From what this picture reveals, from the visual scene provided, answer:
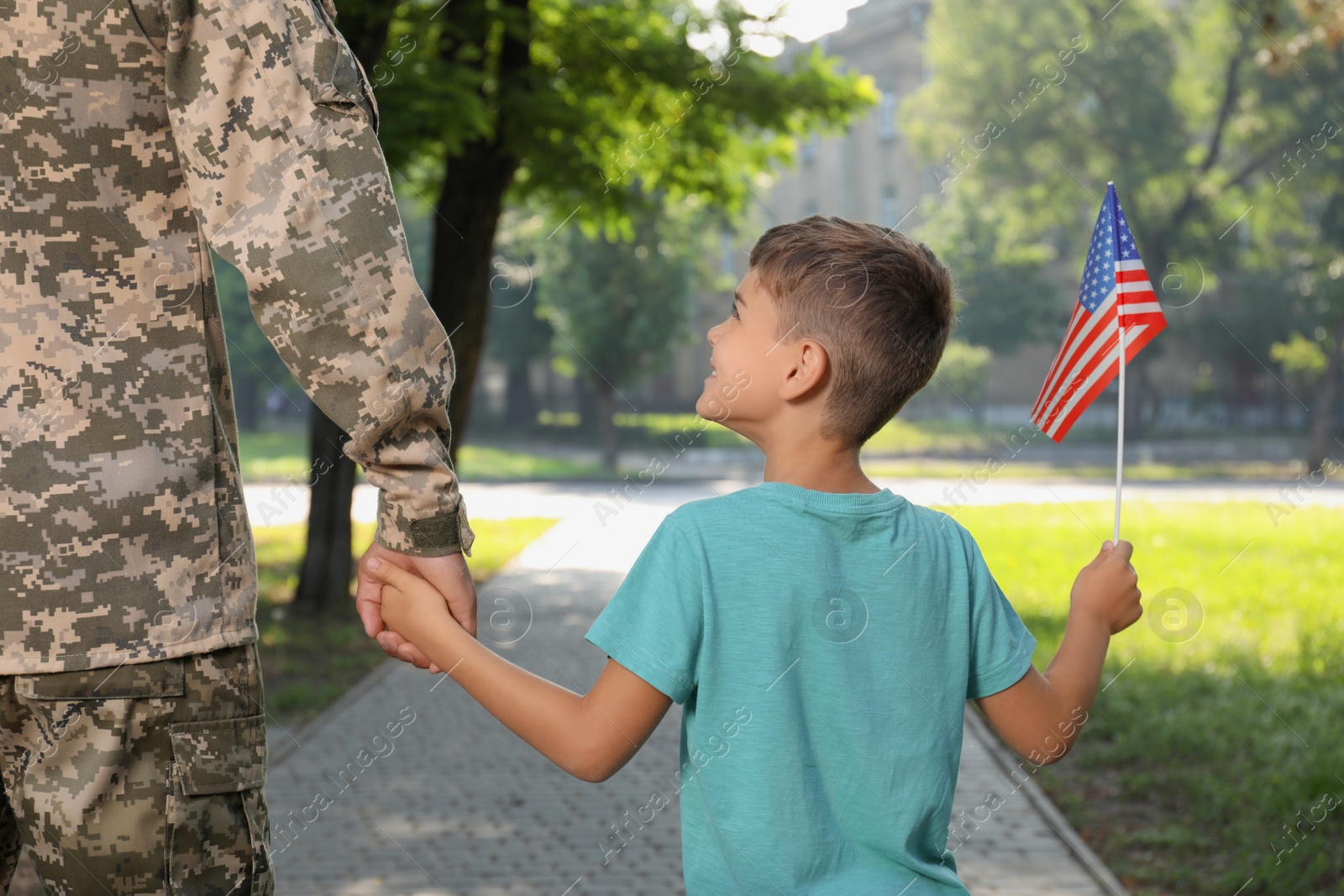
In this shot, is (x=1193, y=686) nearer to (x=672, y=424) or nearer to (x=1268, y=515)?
(x=1268, y=515)

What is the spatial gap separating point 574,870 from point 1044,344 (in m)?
36.5

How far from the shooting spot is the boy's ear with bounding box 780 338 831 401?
1.83 metres

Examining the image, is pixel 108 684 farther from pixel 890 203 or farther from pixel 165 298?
pixel 890 203

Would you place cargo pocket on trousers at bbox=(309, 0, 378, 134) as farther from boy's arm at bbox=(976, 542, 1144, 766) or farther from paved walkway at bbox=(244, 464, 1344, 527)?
paved walkway at bbox=(244, 464, 1344, 527)

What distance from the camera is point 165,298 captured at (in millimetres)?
1820

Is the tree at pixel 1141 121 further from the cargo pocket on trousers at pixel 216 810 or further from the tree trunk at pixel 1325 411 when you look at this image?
the cargo pocket on trousers at pixel 216 810

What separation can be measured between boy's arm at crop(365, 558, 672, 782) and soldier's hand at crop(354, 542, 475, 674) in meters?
0.01

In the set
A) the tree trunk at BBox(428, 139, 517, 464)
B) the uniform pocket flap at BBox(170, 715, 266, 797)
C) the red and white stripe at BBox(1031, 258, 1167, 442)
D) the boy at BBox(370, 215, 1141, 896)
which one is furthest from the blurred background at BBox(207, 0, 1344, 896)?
the uniform pocket flap at BBox(170, 715, 266, 797)

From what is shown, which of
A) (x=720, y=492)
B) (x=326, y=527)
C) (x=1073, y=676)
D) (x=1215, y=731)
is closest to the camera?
(x=1073, y=676)

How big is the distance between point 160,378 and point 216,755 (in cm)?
53

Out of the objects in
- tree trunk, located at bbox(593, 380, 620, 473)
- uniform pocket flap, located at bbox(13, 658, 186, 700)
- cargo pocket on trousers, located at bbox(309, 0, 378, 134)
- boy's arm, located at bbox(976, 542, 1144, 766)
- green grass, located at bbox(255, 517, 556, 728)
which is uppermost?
cargo pocket on trousers, located at bbox(309, 0, 378, 134)

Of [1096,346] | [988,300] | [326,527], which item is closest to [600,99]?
[326,527]

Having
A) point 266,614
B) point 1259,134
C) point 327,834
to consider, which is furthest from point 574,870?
point 1259,134

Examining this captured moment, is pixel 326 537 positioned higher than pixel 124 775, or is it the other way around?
pixel 124 775
